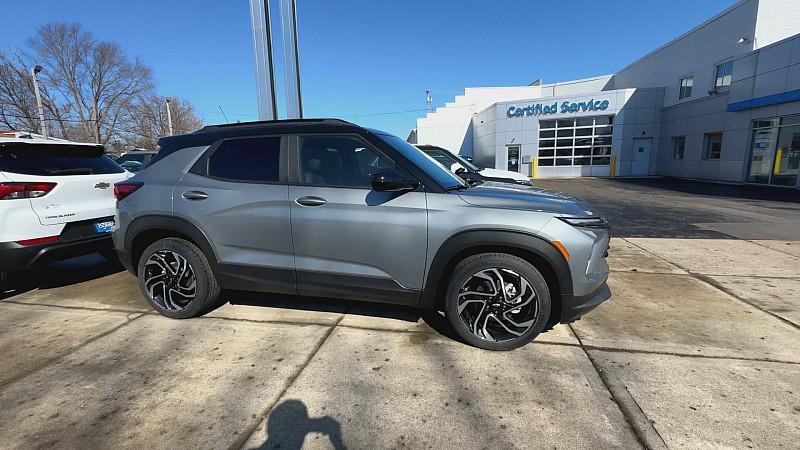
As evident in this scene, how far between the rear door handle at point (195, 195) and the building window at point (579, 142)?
2667 cm

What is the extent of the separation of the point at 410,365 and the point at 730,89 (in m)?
23.9

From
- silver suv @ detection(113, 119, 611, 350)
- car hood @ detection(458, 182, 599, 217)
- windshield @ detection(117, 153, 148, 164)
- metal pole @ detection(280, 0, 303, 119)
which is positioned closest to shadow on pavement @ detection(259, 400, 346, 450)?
silver suv @ detection(113, 119, 611, 350)

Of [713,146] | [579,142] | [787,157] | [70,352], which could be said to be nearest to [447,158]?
[70,352]

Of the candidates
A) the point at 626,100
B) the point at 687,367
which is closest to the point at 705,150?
the point at 626,100

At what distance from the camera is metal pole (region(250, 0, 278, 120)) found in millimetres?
7395

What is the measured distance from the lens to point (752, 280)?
4594 millimetres

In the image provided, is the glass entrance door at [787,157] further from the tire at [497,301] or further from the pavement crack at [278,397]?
the pavement crack at [278,397]

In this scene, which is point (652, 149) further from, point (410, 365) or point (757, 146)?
point (410, 365)

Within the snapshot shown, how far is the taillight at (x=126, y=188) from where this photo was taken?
357 cm

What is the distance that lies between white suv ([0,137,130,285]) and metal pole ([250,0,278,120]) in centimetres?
373

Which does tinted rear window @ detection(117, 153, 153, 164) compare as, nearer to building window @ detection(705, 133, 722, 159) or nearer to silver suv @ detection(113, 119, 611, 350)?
silver suv @ detection(113, 119, 611, 350)

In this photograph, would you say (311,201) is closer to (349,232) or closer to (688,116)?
(349,232)

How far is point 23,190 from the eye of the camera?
3734 mm

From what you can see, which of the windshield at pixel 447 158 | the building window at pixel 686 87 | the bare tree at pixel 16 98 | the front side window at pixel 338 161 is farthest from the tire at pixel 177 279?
the bare tree at pixel 16 98
